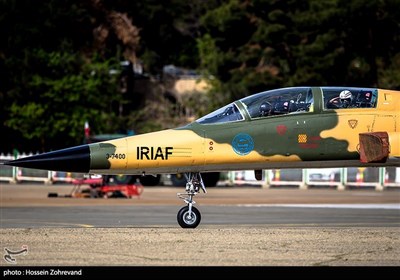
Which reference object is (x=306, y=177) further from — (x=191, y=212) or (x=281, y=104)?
(x=191, y=212)

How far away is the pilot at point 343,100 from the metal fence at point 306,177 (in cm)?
2704

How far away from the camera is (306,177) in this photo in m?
49.0

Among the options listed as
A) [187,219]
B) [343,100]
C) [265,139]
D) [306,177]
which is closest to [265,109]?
[265,139]

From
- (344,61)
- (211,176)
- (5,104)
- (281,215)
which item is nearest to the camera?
(281,215)

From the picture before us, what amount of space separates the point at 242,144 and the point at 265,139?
1.29ft

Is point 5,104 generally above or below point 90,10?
below

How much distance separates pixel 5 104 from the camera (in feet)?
245

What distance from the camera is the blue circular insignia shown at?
17594 millimetres

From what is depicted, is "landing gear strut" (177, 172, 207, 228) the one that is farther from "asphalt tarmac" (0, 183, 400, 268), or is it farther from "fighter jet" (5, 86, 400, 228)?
"asphalt tarmac" (0, 183, 400, 268)

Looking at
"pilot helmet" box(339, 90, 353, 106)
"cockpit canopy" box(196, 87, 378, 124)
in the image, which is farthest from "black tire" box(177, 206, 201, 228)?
"pilot helmet" box(339, 90, 353, 106)

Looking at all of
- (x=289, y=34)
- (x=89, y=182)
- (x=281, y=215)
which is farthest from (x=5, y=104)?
(x=281, y=215)

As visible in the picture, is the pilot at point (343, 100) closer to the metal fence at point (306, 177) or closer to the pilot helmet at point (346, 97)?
the pilot helmet at point (346, 97)
